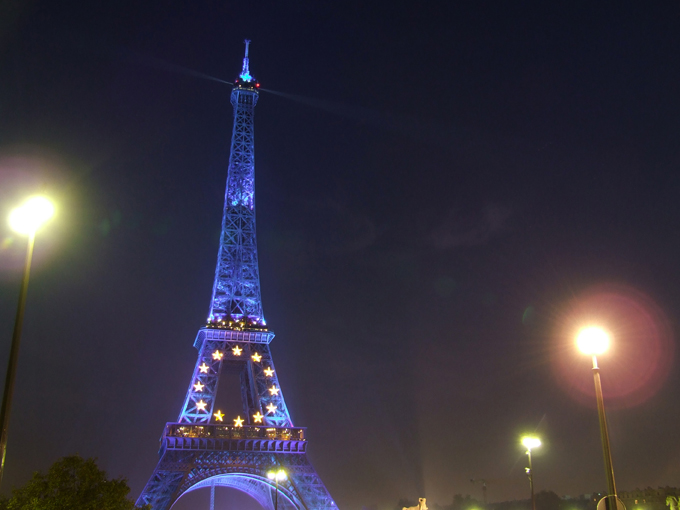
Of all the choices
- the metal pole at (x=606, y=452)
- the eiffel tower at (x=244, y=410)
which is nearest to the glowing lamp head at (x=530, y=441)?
the metal pole at (x=606, y=452)

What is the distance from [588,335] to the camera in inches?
663

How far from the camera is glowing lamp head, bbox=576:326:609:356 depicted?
1670cm

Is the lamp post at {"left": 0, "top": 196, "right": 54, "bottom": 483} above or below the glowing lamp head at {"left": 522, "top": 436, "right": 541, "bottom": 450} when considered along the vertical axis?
above

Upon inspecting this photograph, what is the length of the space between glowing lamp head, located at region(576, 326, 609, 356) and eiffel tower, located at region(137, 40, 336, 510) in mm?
53246

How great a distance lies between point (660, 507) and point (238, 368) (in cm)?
7996

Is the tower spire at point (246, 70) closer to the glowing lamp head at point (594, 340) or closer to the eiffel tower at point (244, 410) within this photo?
the eiffel tower at point (244, 410)

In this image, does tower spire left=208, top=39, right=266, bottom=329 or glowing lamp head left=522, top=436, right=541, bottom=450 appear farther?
tower spire left=208, top=39, right=266, bottom=329

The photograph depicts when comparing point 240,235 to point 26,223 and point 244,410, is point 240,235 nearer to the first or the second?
point 244,410

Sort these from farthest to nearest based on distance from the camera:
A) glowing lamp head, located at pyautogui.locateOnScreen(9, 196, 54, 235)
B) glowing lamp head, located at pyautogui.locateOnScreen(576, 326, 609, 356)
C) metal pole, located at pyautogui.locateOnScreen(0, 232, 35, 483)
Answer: glowing lamp head, located at pyautogui.locateOnScreen(576, 326, 609, 356)
glowing lamp head, located at pyautogui.locateOnScreen(9, 196, 54, 235)
metal pole, located at pyautogui.locateOnScreen(0, 232, 35, 483)

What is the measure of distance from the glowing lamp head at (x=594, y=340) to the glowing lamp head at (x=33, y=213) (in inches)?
525

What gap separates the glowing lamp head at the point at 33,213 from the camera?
49.9ft

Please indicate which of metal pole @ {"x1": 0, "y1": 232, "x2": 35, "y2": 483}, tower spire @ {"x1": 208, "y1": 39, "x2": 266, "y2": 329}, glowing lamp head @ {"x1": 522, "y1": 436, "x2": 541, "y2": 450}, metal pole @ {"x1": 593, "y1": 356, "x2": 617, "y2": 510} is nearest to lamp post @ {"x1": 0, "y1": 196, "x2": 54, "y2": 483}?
metal pole @ {"x1": 0, "y1": 232, "x2": 35, "y2": 483}

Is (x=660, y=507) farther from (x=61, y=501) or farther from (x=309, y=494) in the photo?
(x=61, y=501)

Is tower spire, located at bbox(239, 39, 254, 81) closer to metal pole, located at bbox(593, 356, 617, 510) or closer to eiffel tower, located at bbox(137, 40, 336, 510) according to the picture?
eiffel tower, located at bbox(137, 40, 336, 510)
